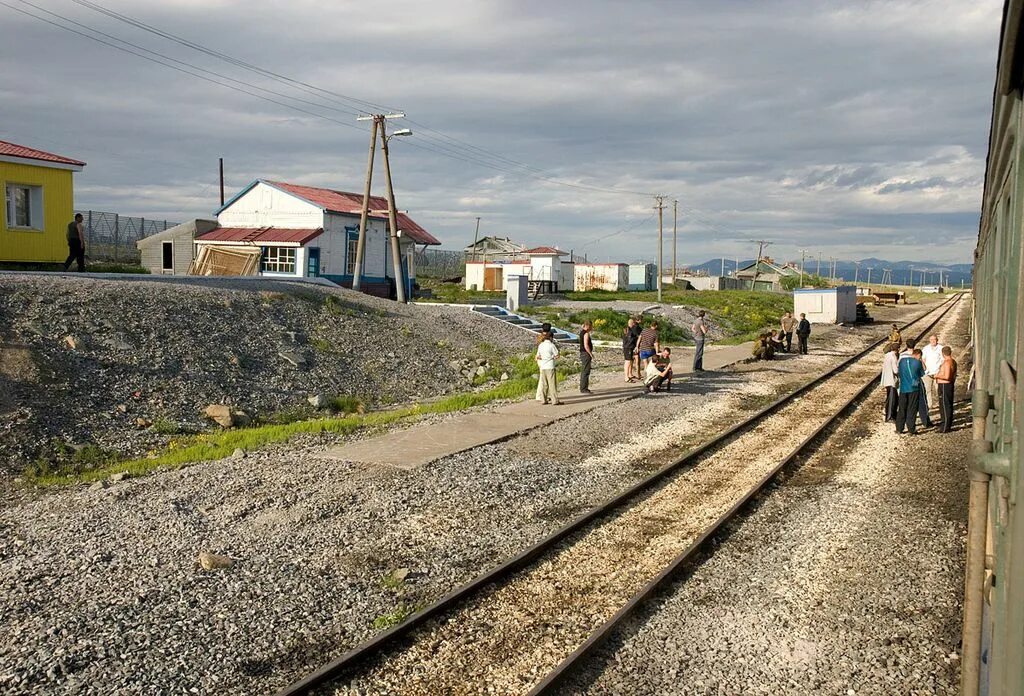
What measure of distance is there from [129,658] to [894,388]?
1378cm

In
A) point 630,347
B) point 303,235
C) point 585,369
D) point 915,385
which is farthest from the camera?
point 303,235

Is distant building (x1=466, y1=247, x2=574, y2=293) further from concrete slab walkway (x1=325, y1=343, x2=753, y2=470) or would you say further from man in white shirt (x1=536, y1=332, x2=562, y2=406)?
man in white shirt (x1=536, y1=332, x2=562, y2=406)

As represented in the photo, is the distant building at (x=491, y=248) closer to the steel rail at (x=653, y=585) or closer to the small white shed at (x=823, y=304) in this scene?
the small white shed at (x=823, y=304)

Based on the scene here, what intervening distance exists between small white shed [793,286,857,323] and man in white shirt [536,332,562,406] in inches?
1249

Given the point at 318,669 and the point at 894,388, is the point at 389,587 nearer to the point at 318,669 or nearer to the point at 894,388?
the point at 318,669

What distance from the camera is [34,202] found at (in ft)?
70.9

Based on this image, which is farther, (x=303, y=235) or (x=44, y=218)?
(x=303, y=235)

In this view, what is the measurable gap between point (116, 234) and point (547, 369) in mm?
31324

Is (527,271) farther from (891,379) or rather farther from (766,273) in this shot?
(766,273)

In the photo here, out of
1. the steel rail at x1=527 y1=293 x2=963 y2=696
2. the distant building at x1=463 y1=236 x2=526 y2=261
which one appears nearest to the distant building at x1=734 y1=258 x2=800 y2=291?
the distant building at x1=463 y1=236 x2=526 y2=261

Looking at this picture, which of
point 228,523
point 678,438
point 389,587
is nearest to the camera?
point 389,587

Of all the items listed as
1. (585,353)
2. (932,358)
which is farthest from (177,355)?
(932,358)

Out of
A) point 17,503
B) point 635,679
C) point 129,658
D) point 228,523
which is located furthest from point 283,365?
point 635,679

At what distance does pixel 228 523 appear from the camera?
30.2ft
